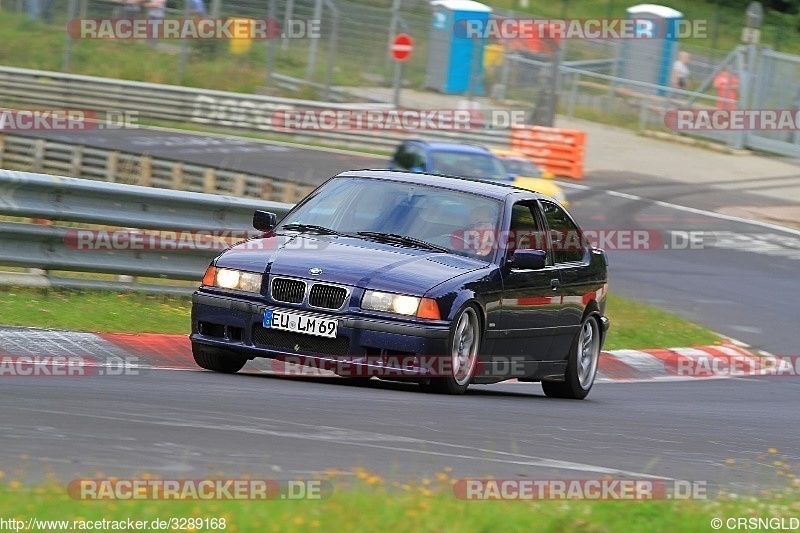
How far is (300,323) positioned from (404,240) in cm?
116

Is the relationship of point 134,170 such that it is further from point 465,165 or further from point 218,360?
point 218,360

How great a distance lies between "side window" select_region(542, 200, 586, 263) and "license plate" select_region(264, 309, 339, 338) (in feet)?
8.38

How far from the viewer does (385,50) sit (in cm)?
3834

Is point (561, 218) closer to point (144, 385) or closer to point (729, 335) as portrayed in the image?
point (144, 385)

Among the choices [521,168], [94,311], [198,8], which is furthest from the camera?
[198,8]

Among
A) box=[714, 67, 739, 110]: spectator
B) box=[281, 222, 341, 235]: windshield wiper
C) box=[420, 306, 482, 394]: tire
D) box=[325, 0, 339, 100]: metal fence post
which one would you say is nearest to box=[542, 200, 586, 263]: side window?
box=[420, 306, 482, 394]: tire

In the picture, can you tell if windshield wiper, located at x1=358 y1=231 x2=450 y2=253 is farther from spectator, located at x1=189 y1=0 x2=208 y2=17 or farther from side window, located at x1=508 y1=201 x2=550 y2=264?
spectator, located at x1=189 y1=0 x2=208 y2=17

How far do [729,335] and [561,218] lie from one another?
6.54 meters

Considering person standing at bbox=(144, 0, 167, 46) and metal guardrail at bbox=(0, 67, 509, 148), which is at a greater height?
person standing at bbox=(144, 0, 167, 46)

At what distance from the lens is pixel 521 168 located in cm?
2502

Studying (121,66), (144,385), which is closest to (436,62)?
(121,66)

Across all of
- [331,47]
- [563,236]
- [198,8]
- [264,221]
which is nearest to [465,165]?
[563,236]

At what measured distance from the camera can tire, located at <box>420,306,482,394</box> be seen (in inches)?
353

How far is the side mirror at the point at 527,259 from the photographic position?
9.84 m
